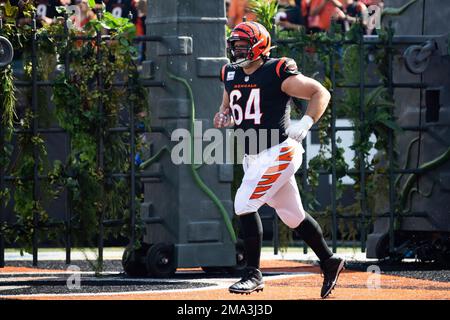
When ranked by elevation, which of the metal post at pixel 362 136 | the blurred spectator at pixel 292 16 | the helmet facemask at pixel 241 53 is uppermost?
the blurred spectator at pixel 292 16

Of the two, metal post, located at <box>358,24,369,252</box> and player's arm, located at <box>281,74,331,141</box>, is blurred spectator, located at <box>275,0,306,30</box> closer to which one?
metal post, located at <box>358,24,369,252</box>

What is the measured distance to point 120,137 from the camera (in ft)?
41.4

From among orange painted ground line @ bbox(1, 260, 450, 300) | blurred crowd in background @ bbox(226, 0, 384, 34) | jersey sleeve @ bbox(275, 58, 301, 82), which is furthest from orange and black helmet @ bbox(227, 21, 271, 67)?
blurred crowd in background @ bbox(226, 0, 384, 34)

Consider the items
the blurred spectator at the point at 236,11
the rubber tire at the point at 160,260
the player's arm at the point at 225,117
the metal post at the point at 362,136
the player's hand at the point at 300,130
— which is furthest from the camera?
the blurred spectator at the point at 236,11

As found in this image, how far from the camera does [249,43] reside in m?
10.8

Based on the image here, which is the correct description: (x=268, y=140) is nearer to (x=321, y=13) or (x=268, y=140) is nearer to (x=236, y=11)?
(x=236, y=11)

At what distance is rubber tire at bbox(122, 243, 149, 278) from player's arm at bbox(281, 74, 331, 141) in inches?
109

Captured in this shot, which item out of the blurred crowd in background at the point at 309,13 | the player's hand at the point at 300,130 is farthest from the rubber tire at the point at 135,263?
the blurred crowd in background at the point at 309,13

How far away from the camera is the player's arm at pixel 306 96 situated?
10227 millimetres

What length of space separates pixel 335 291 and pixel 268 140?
1.47 metres

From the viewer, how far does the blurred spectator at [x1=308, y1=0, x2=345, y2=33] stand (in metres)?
18.6

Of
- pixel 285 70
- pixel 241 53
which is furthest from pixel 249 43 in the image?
pixel 285 70

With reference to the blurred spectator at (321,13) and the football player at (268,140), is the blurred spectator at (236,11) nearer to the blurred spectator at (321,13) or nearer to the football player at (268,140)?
the blurred spectator at (321,13)
